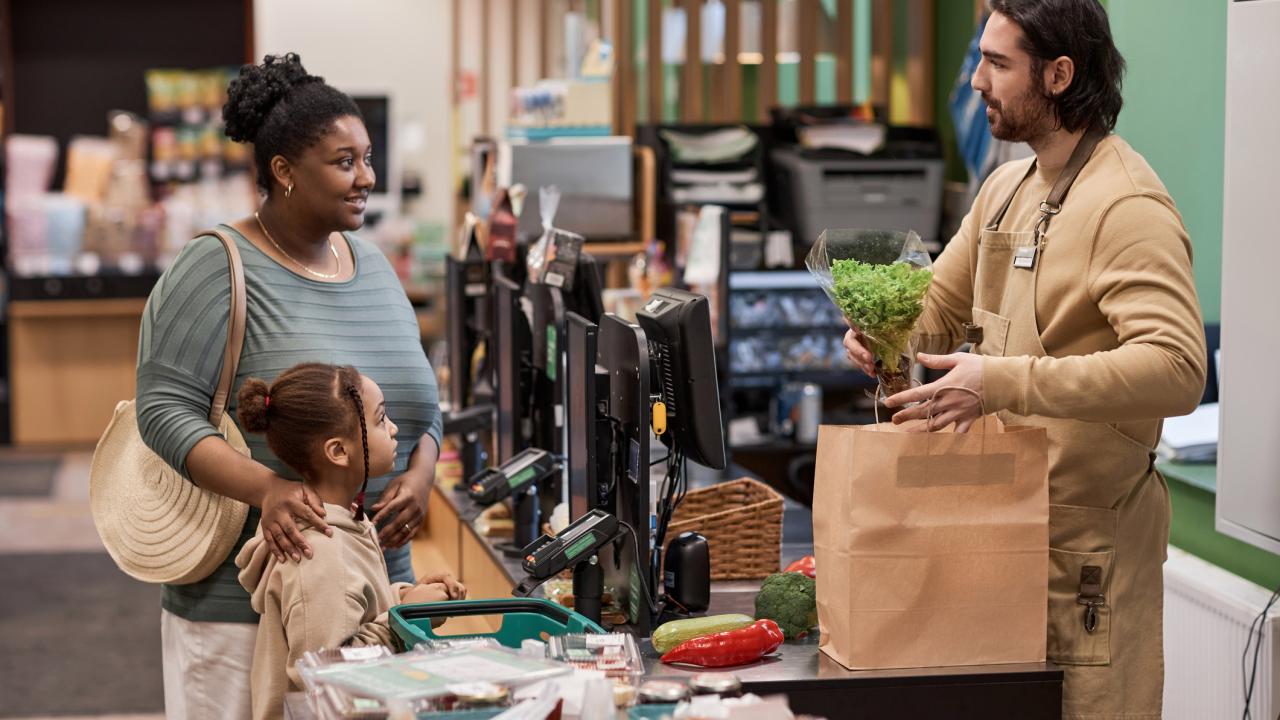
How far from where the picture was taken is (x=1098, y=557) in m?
2.32

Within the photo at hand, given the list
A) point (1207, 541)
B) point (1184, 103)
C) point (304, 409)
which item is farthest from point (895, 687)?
point (1184, 103)

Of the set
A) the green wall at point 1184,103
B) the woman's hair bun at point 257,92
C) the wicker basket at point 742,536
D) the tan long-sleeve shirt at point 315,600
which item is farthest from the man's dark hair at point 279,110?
the green wall at point 1184,103

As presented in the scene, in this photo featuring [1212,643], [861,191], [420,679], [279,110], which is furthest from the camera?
[861,191]

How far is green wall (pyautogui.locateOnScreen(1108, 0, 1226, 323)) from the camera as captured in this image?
4117 millimetres

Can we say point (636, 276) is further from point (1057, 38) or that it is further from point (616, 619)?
point (1057, 38)

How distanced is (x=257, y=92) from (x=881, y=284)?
1.23m

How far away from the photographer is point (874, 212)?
19.0 feet

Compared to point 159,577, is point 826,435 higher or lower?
higher

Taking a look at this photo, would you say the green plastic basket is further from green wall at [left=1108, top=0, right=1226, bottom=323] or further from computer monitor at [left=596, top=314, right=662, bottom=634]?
green wall at [left=1108, top=0, right=1226, bottom=323]

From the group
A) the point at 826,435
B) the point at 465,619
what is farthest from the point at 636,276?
the point at 826,435

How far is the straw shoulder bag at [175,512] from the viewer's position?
259cm

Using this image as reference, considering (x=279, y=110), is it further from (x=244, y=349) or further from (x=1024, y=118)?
(x=1024, y=118)

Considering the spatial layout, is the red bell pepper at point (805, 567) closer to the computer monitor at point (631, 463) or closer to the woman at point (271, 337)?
the computer monitor at point (631, 463)

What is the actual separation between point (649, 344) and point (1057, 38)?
89cm
